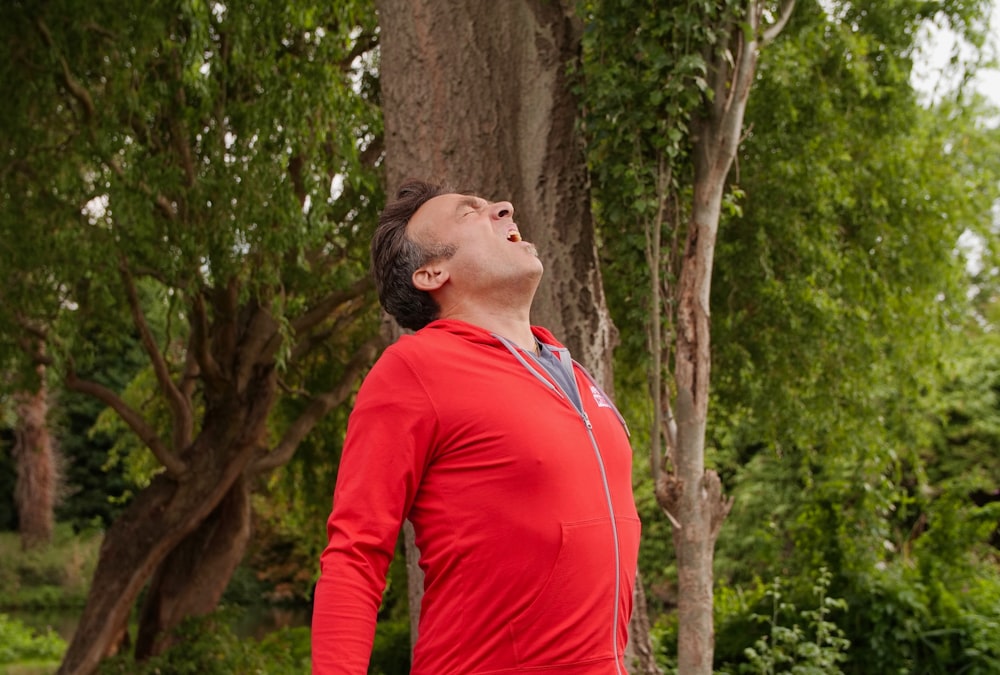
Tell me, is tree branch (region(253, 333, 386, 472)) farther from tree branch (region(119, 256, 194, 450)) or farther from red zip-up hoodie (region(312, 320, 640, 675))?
red zip-up hoodie (region(312, 320, 640, 675))

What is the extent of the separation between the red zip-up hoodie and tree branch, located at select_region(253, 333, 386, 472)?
30.3 feet

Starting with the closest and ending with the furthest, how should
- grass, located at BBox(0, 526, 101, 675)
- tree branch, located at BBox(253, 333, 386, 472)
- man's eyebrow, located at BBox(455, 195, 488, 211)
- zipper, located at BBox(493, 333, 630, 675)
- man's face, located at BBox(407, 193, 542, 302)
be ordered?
zipper, located at BBox(493, 333, 630, 675), man's face, located at BBox(407, 193, 542, 302), man's eyebrow, located at BBox(455, 195, 488, 211), tree branch, located at BBox(253, 333, 386, 472), grass, located at BBox(0, 526, 101, 675)

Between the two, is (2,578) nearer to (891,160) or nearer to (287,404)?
(287,404)

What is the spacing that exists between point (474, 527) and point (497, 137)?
8.48 feet

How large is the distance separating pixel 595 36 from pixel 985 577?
549 cm

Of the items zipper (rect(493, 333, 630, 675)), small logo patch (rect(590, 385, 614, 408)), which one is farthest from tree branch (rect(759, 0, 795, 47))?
zipper (rect(493, 333, 630, 675))

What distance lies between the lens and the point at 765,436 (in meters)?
8.98

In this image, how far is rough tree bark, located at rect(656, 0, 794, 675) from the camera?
15.8 ft

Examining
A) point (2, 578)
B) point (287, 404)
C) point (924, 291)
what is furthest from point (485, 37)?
point (2, 578)

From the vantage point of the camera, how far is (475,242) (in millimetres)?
2080

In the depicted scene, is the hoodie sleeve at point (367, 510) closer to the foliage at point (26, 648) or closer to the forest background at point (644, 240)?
the forest background at point (644, 240)

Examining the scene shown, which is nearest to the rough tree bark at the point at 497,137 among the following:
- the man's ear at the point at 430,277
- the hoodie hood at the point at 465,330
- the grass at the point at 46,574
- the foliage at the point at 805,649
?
the man's ear at the point at 430,277

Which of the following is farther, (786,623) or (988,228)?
(988,228)

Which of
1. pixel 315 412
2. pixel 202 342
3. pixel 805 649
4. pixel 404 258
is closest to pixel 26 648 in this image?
pixel 315 412
